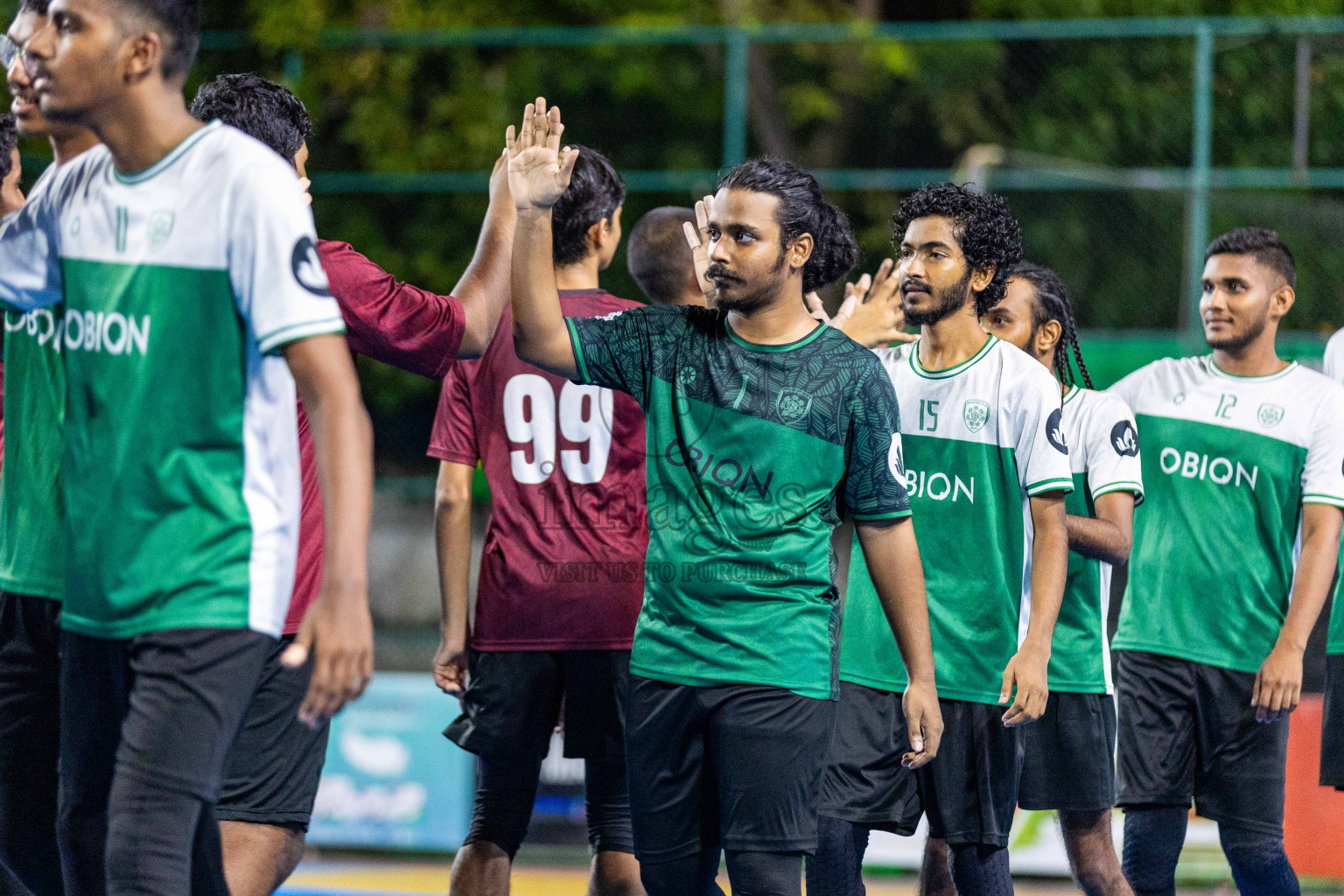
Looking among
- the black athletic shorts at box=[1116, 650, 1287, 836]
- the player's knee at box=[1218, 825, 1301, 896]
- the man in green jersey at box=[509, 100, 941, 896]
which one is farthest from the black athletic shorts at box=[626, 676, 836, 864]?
the player's knee at box=[1218, 825, 1301, 896]

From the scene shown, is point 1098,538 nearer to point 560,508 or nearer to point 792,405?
point 792,405

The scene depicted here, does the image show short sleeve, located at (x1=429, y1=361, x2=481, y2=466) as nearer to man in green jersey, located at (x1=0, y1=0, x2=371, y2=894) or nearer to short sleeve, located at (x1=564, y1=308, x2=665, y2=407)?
short sleeve, located at (x1=564, y1=308, x2=665, y2=407)

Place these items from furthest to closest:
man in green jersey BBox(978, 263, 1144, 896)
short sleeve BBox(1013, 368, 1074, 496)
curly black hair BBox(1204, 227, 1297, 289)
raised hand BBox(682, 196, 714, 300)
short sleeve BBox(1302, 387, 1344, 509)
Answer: curly black hair BBox(1204, 227, 1297, 289)
short sleeve BBox(1302, 387, 1344, 509)
man in green jersey BBox(978, 263, 1144, 896)
short sleeve BBox(1013, 368, 1074, 496)
raised hand BBox(682, 196, 714, 300)

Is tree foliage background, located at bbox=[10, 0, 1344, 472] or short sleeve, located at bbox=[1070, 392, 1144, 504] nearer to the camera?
short sleeve, located at bbox=[1070, 392, 1144, 504]

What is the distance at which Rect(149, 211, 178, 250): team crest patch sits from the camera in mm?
3104

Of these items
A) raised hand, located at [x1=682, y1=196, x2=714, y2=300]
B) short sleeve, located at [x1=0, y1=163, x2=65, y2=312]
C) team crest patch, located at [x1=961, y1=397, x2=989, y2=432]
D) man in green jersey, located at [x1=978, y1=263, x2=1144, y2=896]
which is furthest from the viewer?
man in green jersey, located at [x1=978, y1=263, x2=1144, y2=896]

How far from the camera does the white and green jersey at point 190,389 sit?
3064mm

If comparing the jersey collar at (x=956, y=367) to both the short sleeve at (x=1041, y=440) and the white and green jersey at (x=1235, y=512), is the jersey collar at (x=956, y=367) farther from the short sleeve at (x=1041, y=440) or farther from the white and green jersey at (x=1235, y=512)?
the white and green jersey at (x=1235, y=512)

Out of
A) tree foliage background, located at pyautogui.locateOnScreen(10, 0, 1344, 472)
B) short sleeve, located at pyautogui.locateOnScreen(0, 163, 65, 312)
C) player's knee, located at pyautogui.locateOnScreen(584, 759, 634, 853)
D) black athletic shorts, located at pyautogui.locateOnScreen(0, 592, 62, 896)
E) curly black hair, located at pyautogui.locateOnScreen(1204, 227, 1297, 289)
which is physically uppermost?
tree foliage background, located at pyautogui.locateOnScreen(10, 0, 1344, 472)

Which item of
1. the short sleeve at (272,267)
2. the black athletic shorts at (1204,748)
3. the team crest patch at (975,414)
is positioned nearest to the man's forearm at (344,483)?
the short sleeve at (272,267)

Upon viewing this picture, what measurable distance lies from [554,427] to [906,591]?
1.31m

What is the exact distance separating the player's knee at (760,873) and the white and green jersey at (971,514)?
3.12 feet

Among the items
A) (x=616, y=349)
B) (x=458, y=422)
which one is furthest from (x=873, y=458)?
(x=458, y=422)

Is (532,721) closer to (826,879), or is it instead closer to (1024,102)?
(826,879)
